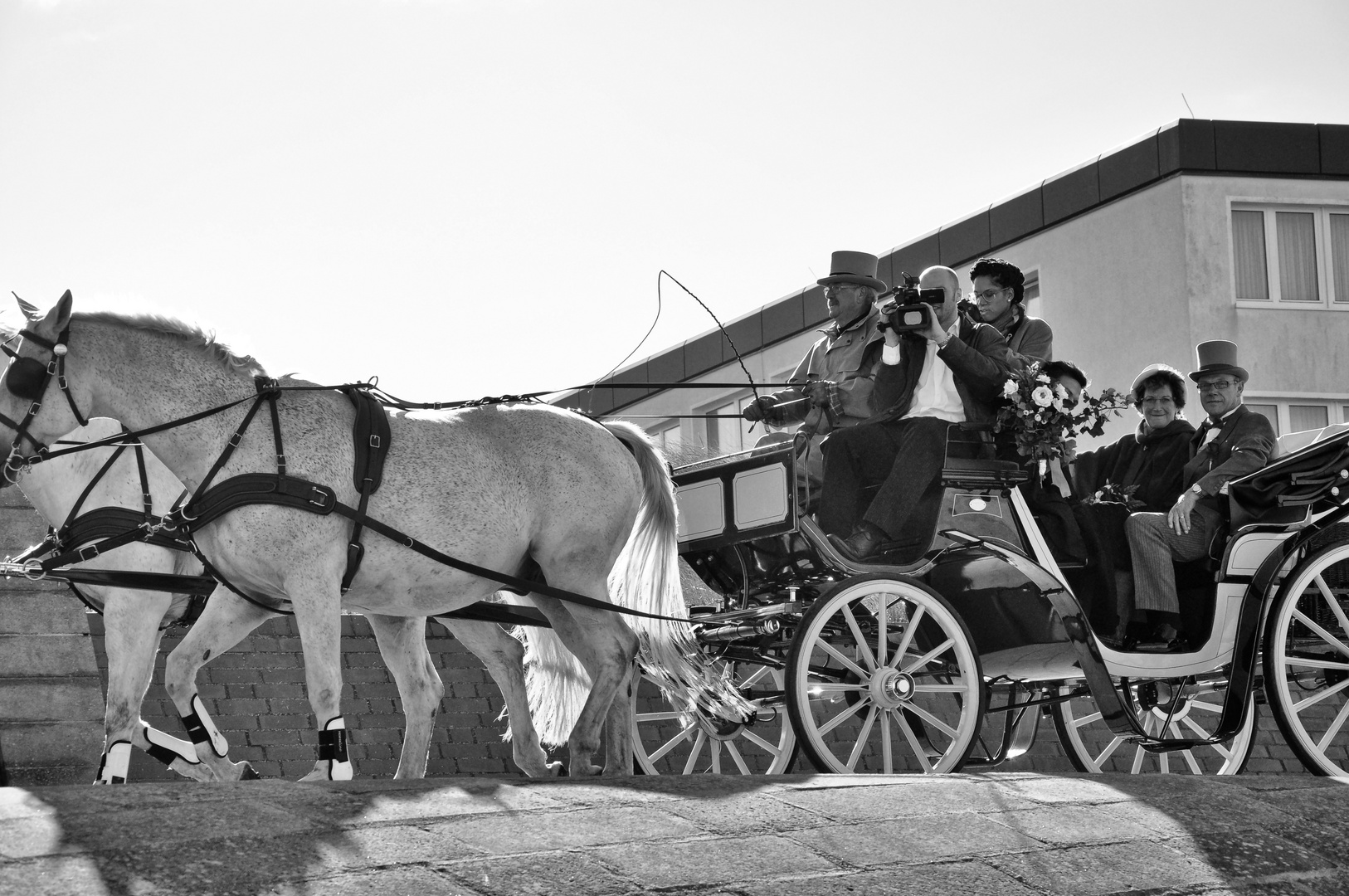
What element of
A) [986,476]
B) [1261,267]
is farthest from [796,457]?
[1261,267]

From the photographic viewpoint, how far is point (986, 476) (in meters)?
7.19

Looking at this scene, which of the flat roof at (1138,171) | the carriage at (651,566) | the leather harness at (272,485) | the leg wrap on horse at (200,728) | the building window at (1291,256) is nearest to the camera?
the leather harness at (272,485)

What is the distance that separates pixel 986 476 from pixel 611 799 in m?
3.13

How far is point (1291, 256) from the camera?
69.8ft

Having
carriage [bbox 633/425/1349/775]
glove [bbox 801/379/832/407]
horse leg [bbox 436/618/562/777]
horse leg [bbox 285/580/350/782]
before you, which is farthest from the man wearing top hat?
horse leg [bbox 285/580/350/782]

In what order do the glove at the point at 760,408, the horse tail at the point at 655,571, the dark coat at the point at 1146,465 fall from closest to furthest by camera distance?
the horse tail at the point at 655,571, the glove at the point at 760,408, the dark coat at the point at 1146,465

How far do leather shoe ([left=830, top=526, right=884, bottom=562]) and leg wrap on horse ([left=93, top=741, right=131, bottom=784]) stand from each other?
3.00 meters

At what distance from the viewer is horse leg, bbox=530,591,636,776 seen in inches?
260

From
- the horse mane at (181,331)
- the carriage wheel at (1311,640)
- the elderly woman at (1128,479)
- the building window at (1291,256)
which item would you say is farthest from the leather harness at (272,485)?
the building window at (1291,256)

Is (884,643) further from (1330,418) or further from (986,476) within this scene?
(1330,418)

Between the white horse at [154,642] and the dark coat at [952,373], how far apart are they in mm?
2048

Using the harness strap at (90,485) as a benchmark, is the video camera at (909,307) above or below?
above

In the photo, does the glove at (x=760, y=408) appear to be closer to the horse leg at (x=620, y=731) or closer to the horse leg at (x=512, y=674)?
the horse leg at (x=620, y=731)

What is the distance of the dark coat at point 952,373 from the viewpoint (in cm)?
726
